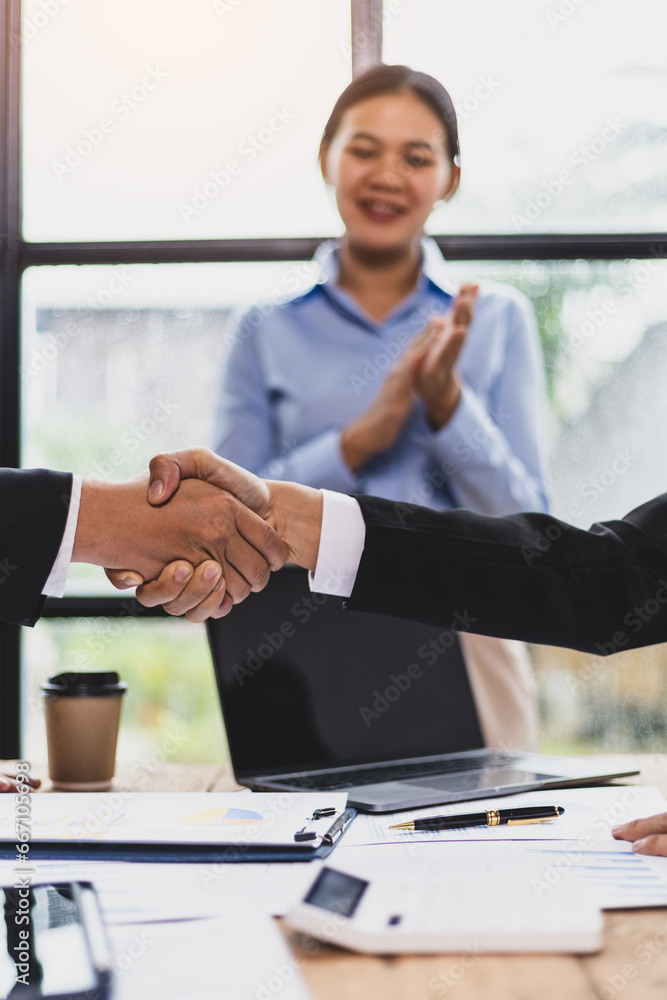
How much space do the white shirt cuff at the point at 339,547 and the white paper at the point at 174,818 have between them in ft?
0.82

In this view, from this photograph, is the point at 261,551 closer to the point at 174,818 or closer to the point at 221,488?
the point at 221,488

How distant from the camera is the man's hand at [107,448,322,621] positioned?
4.00 ft

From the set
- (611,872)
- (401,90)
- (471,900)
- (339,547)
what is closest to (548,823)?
(611,872)

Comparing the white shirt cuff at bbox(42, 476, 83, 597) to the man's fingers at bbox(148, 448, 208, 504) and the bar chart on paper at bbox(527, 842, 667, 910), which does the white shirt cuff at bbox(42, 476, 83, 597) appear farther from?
the bar chart on paper at bbox(527, 842, 667, 910)

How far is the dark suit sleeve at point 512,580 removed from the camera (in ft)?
3.37

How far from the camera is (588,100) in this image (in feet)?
7.25

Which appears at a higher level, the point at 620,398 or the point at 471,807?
the point at 620,398

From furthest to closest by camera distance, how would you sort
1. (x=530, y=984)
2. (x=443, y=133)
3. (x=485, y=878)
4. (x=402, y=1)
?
(x=402, y=1)
(x=443, y=133)
(x=485, y=878)
(x=530, y=984)

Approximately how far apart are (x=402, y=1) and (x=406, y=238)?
679 mm

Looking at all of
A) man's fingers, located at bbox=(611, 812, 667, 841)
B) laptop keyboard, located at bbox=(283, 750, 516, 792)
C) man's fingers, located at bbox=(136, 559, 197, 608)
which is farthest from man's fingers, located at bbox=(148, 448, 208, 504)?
man's fingers, located at bbox=(611, 812, 667, 841)

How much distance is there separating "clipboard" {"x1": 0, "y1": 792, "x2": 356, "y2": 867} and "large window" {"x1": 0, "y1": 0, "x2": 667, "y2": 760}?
1.29 m

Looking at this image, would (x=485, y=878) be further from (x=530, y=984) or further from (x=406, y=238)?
(x=406, y=238)

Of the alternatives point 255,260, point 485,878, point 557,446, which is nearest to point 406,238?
point 255,260

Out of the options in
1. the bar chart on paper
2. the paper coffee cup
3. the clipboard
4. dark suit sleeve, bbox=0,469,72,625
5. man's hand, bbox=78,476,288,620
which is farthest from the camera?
man's hand, bbox=78,476,288,620
